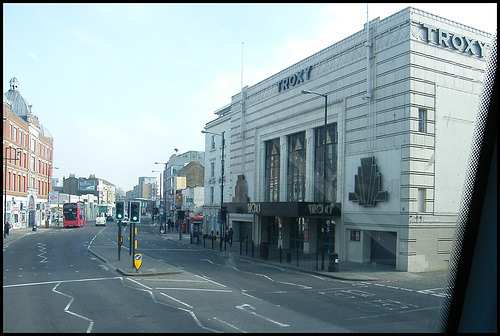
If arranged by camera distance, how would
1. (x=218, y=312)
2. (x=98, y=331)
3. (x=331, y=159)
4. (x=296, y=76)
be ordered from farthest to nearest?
(x=296, y=76) → (x=331, y=159) → (x=218, y=312) → (x=98, y=331)

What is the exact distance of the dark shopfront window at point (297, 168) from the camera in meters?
31.7

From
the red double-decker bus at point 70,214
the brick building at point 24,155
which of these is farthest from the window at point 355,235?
the red double-decker bus at point 70,214

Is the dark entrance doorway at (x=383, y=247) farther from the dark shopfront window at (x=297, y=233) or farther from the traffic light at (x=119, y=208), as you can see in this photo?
the traffic light at (x=119, y=208)

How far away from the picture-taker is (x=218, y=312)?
1132 cm

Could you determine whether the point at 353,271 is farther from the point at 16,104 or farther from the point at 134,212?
the point at 16,104

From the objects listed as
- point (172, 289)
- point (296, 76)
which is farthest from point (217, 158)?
point (172, 289)

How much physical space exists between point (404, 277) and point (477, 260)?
16765 mm

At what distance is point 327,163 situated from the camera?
28.9 meters

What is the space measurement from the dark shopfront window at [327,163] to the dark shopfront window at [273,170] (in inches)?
222

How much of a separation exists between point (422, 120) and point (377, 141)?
320 centimetres

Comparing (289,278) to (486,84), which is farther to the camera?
(289,278)

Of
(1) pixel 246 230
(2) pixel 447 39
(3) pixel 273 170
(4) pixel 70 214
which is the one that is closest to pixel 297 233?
(3) pixel 273 170

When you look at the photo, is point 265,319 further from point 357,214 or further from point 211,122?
point 211,122

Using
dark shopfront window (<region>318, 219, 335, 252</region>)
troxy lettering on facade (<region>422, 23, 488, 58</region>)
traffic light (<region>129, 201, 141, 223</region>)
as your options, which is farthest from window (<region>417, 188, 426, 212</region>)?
traffic light (<region>129, 201, 141, 223</region>)
